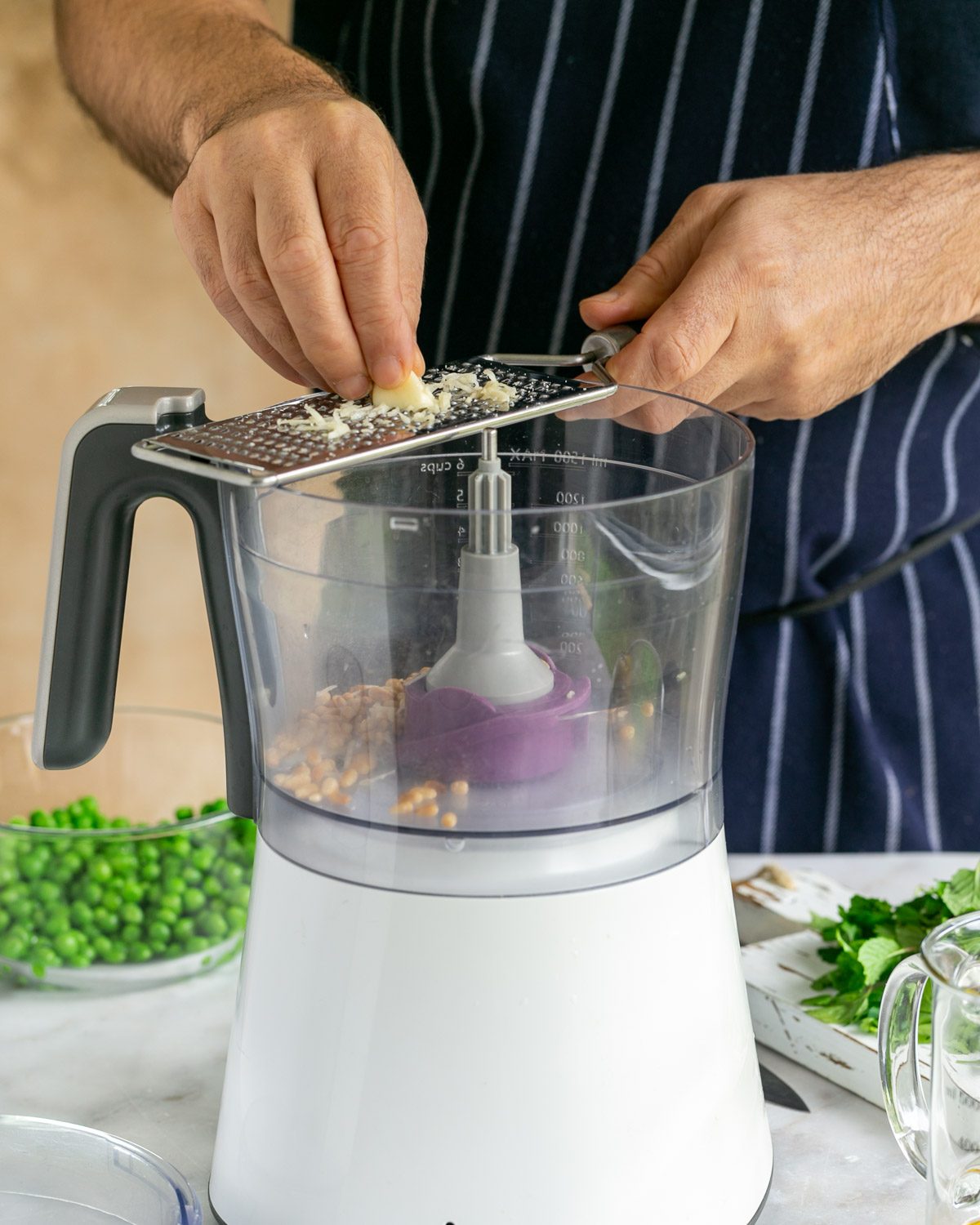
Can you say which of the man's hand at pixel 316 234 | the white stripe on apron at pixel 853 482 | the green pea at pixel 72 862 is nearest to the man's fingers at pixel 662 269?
the man's hand at pixel 316 234

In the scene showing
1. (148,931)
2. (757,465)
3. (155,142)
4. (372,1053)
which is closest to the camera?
(372,1053)

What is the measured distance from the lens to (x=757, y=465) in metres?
1.07

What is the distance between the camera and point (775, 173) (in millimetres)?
997

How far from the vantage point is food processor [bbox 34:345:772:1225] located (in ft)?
1.76

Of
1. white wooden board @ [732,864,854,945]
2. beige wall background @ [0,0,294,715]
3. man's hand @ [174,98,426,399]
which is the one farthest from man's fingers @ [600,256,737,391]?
beige wall background @ [0,0,294,715]

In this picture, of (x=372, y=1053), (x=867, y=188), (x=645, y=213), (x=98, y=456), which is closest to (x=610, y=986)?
(x=372, y=1053)

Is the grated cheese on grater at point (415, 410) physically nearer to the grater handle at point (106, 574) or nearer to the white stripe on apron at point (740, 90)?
the grater handle at point (106, 574)

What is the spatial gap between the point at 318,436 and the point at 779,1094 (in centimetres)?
43

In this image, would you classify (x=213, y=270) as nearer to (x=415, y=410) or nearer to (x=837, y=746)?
(x=415, y=410)

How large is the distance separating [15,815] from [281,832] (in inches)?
18.9

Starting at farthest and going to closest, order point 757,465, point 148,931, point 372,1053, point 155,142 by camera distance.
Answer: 1. point 757,465
2. point 155,142
3. point 148,931
4. point 372,1053

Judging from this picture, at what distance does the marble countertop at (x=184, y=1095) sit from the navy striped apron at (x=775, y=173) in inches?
18.1

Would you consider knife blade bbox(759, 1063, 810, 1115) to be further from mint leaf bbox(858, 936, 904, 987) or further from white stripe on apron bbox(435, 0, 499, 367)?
white stripe on apron bbox(435, 0, 499, 367)

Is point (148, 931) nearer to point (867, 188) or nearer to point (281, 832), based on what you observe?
point (281, 832)
